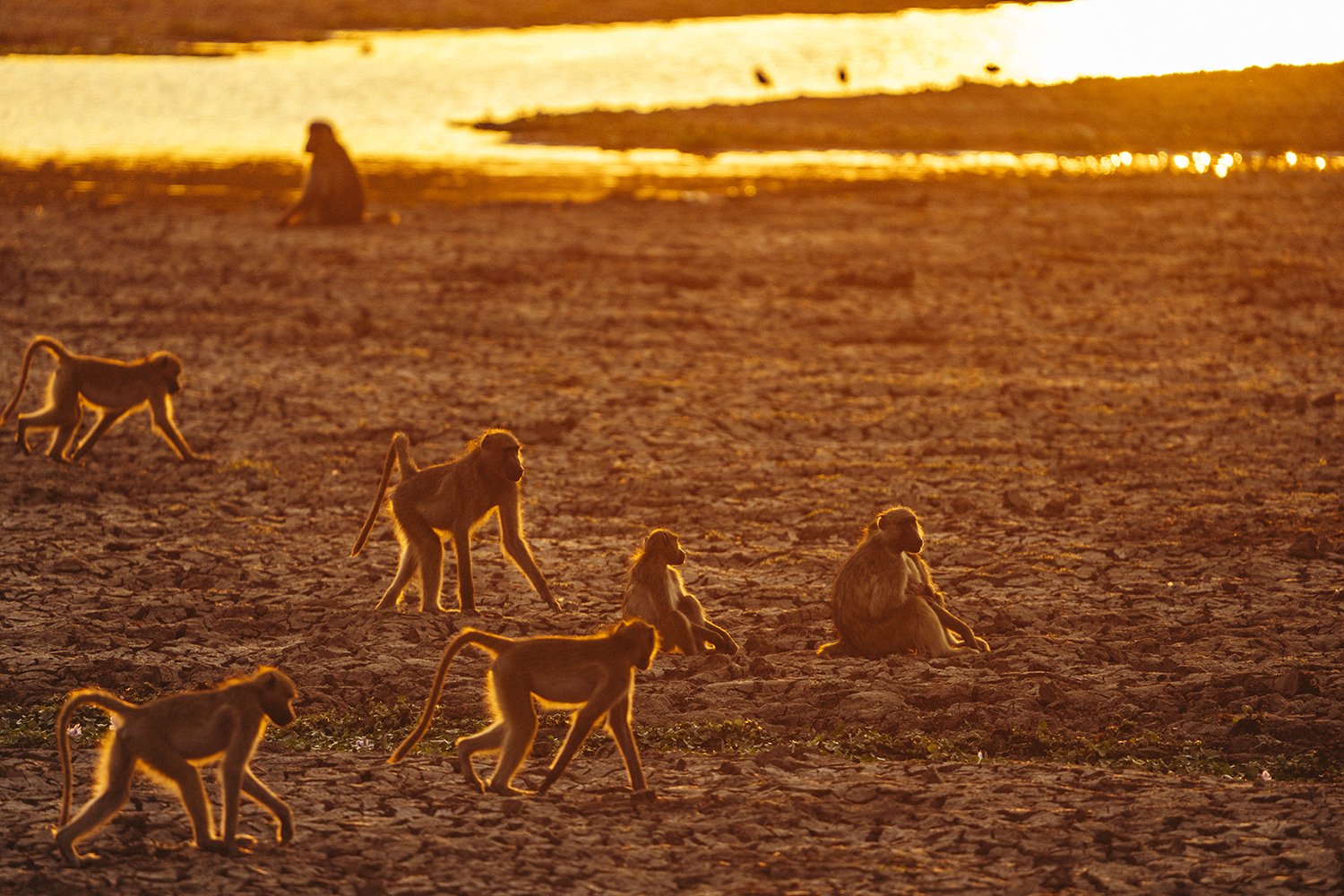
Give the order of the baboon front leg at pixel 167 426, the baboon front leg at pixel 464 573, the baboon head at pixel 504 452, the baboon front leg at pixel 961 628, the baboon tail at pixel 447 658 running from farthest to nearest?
1. the baboon front leg at pixel 167 426
2. the baboon front leg at pixel 464 573
3. the baboon head at pixel 504 452
4. the baboon front leg at pixel 961 628
5. the baboon tail at pixel 447 658

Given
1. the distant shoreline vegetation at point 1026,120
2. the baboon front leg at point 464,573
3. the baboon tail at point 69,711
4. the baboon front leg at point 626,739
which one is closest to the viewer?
the baboon tail at point 69,711

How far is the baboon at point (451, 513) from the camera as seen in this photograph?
9.21 m

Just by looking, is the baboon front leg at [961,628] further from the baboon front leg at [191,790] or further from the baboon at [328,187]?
the baboon at [328,187]

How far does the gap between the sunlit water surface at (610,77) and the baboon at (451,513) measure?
1967 cm

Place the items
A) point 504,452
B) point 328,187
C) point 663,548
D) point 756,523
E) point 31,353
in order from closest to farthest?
point 663,548 < point 504,452 < point 756,523 < point 31,353 < point 328,187

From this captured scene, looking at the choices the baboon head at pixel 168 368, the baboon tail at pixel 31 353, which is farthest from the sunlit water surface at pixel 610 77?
the baboon tail at pixel 31 353

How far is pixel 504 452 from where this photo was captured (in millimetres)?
9062

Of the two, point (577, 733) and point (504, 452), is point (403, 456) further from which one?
point (577, 733)

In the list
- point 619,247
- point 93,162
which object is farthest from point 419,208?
point 93,162

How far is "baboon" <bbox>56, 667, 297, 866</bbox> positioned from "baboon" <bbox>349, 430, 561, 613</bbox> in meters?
2.70

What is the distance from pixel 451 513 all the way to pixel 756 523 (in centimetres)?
268

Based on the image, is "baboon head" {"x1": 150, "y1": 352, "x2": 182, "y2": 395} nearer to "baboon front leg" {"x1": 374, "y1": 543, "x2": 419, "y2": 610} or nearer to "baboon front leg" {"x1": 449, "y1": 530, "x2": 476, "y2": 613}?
"baboon front leg" {"x1": 374, "y1": 543, "x2": 419, "y2": 610}

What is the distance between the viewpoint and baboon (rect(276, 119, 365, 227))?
886 inches

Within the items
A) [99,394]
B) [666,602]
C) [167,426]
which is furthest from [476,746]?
[99,394]
